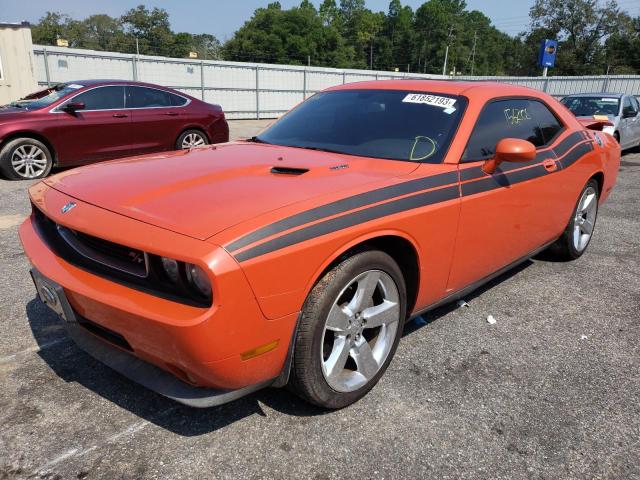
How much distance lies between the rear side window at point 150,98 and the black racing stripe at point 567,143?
6.77m

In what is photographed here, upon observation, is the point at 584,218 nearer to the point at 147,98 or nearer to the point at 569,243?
the point at 569,243

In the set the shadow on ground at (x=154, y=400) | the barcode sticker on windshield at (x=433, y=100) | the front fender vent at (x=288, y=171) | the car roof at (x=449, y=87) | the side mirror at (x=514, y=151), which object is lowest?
the shadow on ground at (x=154, y=400)

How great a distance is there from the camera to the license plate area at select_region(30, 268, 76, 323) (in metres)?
2.09

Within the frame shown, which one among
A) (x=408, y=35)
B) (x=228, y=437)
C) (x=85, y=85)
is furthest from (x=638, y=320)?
(x=408, y=35)

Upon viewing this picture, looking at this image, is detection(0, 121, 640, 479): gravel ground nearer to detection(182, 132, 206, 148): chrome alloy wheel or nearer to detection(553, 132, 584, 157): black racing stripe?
detection(553, 132, 584, 157): black racing stripe

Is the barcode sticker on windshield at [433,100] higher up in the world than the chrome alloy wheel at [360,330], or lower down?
higher up

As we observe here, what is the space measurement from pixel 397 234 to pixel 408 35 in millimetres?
114672

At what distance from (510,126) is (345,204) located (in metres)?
1.76

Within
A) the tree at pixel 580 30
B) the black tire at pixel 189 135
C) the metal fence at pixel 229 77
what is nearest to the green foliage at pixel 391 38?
the tree at pixel 580 30

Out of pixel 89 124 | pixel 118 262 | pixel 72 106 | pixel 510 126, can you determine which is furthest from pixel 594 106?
pixel 118 262

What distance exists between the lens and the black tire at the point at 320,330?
6.70 feet

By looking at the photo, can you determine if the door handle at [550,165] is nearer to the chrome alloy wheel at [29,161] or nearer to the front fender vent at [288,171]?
the front fender vent at [288,171]

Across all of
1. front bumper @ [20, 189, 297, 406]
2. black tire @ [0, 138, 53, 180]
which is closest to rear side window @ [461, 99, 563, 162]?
front bumper @ [20, 189, 297, 406]

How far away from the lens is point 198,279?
5.96 ft
